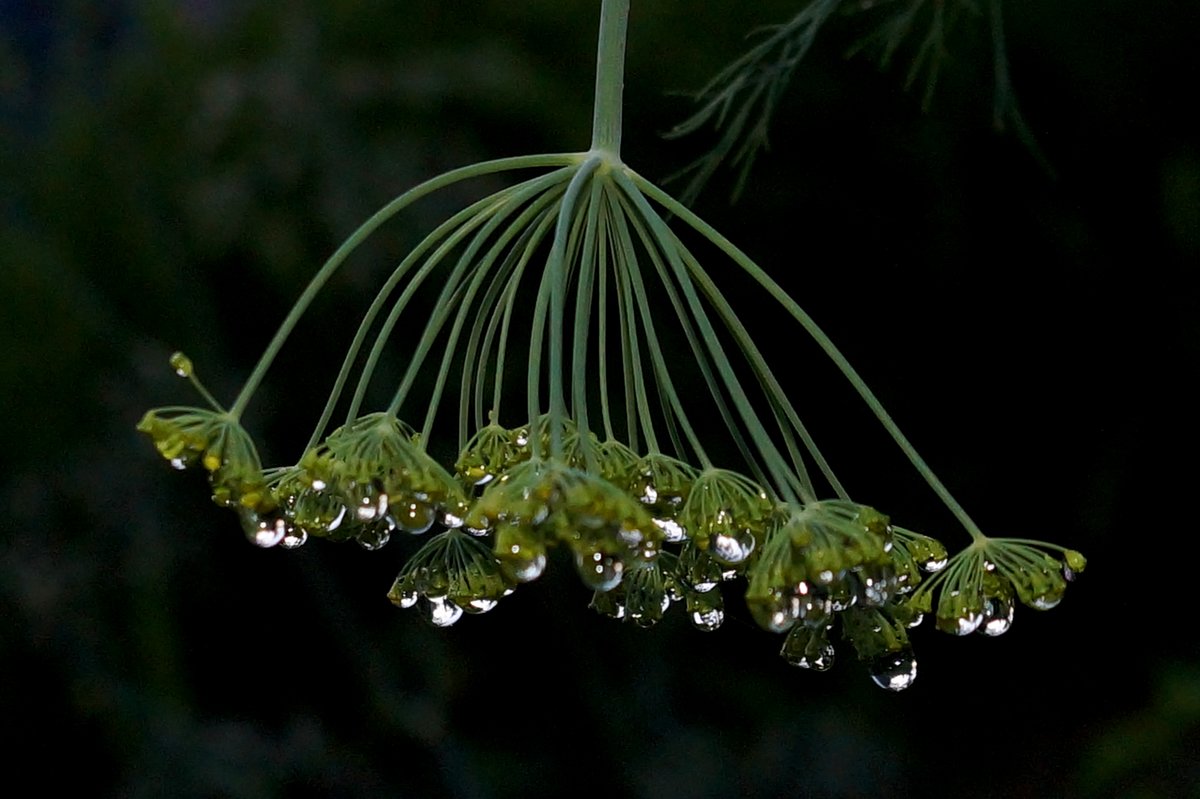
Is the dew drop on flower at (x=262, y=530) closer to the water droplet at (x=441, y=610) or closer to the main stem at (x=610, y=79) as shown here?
the water droplet at (x=441, y=610)

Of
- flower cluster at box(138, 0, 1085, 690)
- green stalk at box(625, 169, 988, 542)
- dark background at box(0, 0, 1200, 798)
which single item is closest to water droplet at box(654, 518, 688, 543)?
flower cluster at box(138, 0, 1085, 690)

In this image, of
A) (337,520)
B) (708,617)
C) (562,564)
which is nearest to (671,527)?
(708,617)

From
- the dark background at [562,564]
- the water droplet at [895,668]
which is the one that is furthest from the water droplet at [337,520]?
the dark background at [562,564]

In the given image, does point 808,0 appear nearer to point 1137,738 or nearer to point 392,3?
point 392,3

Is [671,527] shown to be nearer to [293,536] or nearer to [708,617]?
[708,617]

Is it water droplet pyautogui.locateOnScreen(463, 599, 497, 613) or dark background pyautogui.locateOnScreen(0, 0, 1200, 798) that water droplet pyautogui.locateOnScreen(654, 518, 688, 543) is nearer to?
water droplet pyautogui.locateOnScreen(463, 599, 497, 613)

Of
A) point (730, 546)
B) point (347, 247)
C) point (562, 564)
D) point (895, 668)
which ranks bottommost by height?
point (562, 564)
